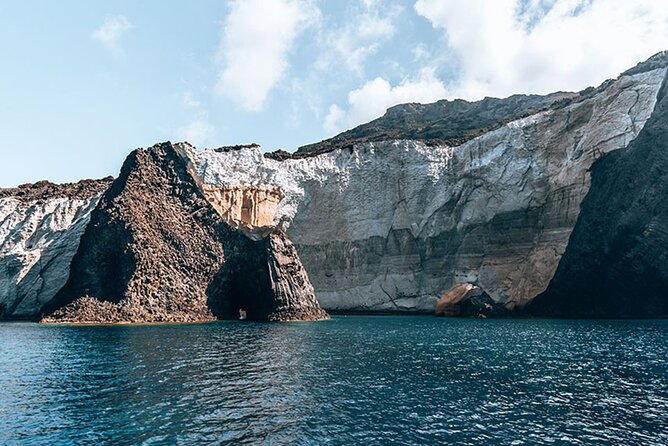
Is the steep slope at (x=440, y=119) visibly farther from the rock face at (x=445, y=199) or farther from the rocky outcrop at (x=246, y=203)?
the rocky outcrop at (x=246, y=203)

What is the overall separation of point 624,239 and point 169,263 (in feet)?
193

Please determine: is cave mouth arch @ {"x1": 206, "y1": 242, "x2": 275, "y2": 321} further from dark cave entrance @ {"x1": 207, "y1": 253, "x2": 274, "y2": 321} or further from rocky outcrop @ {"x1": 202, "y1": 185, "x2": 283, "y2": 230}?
rocky outcrop @ {"x1": 202, "y1": 185, "x2": 283, "y2": 230}

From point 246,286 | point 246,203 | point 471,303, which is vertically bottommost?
point 471,303

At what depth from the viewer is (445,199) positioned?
289 feet

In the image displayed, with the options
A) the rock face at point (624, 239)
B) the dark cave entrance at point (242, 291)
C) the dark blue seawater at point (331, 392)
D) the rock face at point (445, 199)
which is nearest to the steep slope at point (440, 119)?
the rock face at point (445, 199)

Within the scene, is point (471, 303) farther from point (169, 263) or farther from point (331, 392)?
point (331, 392)

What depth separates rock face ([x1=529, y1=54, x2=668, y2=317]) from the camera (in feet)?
196

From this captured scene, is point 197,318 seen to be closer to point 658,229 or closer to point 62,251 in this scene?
point 62,251

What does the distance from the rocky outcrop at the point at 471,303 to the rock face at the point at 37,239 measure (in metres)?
58.1

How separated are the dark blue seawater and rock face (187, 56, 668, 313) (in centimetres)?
3641

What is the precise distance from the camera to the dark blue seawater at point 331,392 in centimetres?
1526

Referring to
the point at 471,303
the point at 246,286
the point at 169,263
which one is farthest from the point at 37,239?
the point at 471,303

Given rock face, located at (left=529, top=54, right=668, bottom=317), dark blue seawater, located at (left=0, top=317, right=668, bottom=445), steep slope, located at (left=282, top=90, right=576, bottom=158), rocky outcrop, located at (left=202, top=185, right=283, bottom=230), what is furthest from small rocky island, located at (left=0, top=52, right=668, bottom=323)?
steep slope, located at (left=282, top=90, right=576, bottom=158)

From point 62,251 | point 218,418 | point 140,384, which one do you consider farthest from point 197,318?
point 218,418
